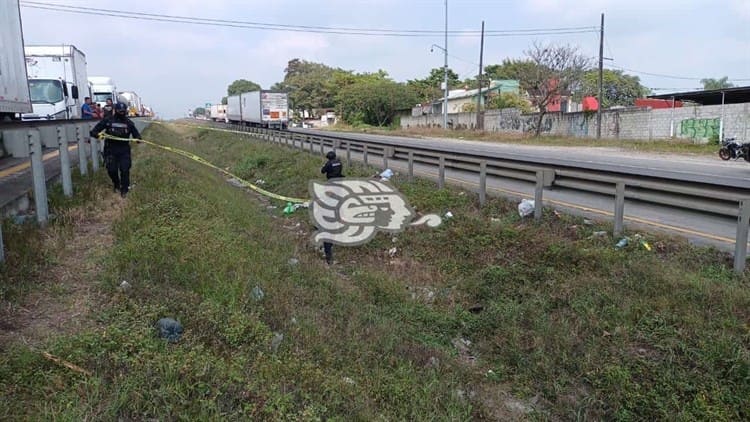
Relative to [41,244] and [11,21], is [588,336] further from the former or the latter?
[11,21]

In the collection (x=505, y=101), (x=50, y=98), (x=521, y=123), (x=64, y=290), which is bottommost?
(x=64, y=290)

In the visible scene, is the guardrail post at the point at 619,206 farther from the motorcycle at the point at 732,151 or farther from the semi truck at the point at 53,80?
the semi truck at the point at 53,80

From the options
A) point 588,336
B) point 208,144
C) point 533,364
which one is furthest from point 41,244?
point 208,144

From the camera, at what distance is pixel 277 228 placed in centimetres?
1078

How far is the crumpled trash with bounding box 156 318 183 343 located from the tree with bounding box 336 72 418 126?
64.7 metres

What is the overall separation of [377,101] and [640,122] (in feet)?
129

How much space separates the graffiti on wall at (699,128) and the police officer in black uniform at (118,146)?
28518 mm

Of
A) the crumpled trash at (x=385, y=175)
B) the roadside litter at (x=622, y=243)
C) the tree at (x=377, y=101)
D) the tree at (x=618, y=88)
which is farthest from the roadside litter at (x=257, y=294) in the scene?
the tree at (x=377, y=101)

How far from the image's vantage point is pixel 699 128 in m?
28.4

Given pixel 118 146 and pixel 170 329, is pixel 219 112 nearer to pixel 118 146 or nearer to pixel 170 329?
pixel 118 146

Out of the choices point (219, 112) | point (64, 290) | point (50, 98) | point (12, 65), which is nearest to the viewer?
point (64, 290)

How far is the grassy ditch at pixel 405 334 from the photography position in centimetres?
332

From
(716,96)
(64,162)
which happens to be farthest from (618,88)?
(64,162)

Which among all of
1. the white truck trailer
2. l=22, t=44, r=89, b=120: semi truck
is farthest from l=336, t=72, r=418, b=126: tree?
the white truck trailer
